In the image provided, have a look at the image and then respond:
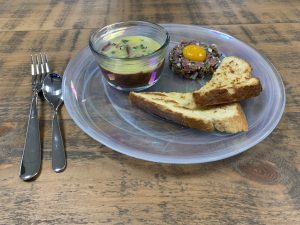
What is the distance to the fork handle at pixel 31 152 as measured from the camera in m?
1.33

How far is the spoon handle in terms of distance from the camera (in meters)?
1.37

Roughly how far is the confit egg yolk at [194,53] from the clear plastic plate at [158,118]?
0.14m

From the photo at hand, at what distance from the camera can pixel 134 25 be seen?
212cm

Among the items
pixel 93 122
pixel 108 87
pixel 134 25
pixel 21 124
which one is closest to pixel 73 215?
pixel 93 122

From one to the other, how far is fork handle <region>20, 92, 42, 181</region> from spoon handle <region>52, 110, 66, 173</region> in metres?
0.06

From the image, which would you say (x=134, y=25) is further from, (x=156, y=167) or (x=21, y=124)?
(x=156, y=167)

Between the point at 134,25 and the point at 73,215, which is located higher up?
the point at 134,25

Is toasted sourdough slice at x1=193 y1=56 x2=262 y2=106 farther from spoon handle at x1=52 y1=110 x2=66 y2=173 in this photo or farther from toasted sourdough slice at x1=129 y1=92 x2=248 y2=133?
spoon handle at x1=52 y1=110 x2=66 y2=173

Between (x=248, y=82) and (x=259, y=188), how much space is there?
60 cm

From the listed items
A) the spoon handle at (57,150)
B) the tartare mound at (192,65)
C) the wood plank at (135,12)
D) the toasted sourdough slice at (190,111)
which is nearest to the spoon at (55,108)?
the spoon handle at (57,150)

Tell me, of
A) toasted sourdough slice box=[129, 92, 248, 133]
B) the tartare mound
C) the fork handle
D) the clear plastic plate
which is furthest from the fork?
the tartare mound

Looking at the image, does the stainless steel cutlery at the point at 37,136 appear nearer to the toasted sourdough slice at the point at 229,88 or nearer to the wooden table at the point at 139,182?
the wooden table at the point at 139,182

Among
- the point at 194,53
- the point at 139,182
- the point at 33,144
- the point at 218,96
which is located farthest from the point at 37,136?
the point at 194,53

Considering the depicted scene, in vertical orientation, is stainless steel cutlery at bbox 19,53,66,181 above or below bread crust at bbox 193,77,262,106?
below
